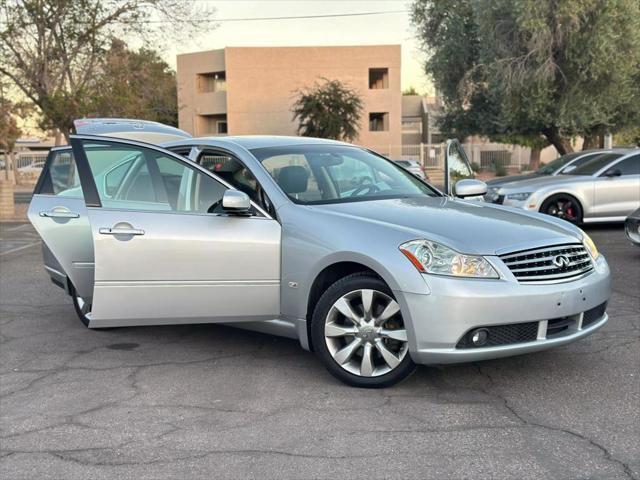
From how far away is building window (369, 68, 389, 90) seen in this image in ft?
156

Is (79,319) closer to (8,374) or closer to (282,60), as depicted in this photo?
(8,374)

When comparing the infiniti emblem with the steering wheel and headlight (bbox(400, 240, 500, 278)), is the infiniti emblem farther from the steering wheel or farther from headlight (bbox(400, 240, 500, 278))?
the steering wheel

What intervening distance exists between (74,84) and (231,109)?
2870 cm

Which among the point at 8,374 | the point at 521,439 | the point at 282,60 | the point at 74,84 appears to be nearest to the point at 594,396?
the point at 521,439

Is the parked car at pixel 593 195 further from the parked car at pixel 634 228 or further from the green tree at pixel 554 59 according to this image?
the green tree at pixel 554 59

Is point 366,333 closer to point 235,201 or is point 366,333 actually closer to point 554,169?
point 235,201

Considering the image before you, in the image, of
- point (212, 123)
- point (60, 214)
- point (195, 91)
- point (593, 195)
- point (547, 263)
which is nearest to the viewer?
point (547, 263)

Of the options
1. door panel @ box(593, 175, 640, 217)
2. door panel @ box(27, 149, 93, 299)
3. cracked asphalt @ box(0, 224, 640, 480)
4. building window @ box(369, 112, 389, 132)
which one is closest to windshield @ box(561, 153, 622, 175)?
door panel @ box(593, 175, 640, 217)

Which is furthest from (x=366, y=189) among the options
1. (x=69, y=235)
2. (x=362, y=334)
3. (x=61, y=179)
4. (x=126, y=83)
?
(x=126, y=83)

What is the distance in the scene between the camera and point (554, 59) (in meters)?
20.3

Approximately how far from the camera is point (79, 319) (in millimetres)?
6859

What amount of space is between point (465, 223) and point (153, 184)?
2.50m

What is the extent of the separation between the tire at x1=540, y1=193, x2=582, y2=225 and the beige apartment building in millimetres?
33336

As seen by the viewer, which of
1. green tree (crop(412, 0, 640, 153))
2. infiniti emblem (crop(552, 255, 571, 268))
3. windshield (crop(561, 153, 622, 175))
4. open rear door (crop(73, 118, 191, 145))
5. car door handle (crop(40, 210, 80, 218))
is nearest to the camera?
infiniti emblem (crop(552, 255, 571, 268))
